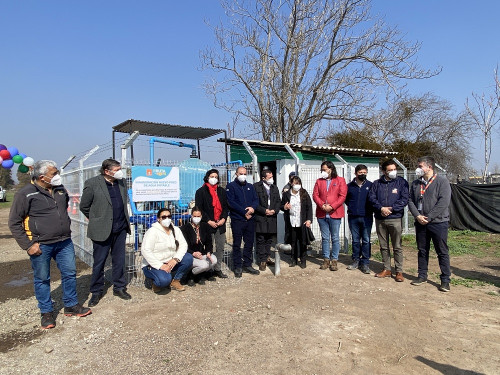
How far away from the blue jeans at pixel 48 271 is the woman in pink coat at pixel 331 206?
14.0 ft

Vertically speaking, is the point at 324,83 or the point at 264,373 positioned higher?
the point at 324,83

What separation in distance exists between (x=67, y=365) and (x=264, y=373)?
189cm

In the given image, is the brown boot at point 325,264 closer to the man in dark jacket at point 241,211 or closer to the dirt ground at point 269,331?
the dirt ground at point 269,331

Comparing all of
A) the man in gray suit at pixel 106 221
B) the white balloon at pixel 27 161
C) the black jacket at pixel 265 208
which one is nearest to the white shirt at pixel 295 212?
the black jacket at pixel 265 208

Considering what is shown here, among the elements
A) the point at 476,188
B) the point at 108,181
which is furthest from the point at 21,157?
the point at 476,188

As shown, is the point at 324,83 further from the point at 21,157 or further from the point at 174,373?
the point at 174,373

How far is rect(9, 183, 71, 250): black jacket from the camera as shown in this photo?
3834 mm

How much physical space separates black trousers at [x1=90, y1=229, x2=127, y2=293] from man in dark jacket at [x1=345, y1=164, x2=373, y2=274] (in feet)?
13.2

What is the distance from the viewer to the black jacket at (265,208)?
6152mm

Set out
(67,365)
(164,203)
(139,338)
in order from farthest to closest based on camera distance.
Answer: (164,203) → (139,338) → (67,365)

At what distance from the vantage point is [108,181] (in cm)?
486

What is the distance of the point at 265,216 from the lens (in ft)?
20.3

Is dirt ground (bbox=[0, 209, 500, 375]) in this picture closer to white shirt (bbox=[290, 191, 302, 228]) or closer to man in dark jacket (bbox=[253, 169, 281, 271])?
man in dark jacket (bbox=[253, 169, 281, 271])

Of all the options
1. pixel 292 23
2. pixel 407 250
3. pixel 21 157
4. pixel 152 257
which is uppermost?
pixel 292 23
